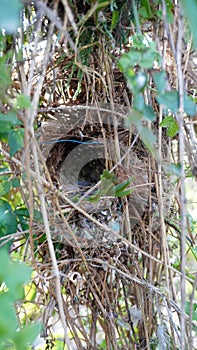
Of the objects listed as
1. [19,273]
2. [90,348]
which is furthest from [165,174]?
[19,273]

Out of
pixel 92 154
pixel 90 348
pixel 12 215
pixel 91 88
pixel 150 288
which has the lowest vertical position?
pixel 90 348

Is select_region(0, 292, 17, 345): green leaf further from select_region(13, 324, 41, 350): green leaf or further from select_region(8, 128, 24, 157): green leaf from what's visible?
select_region(8, 128, 24, 157): green leaf

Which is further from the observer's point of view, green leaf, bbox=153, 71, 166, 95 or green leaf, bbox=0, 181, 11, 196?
green leaf, bbox=0, 181, 11, 196

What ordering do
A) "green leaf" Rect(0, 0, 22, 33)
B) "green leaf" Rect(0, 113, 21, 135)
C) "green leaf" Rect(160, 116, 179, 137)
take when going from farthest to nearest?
"green leaf" Rect(160, 116, 179, 137), "green leaf" Rect(0, 113, 21, 135), "green leaf" Rect(0, 0, 22, 33)

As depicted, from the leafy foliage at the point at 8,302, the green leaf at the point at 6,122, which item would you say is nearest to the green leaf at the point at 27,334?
the leafy foliage at the point at 8,302

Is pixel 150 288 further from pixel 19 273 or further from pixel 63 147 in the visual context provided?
pixel 19 273

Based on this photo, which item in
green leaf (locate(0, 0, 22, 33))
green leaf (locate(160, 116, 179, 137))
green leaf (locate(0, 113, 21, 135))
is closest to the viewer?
green leaf (locate(0, 0, 22, 33))

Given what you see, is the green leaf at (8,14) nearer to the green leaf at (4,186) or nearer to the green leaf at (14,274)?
the green leaf at (14,274)

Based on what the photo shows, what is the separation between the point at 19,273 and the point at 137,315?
0.59 m

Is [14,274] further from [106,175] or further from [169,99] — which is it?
[106,175]

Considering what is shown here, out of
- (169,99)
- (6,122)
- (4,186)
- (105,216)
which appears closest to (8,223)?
(4,186)

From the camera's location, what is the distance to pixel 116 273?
88 centimetres

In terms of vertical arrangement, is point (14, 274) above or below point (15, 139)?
below

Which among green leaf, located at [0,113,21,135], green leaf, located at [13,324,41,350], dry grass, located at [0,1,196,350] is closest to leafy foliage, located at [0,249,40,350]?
green leaf, located at [13,324,41,350]
